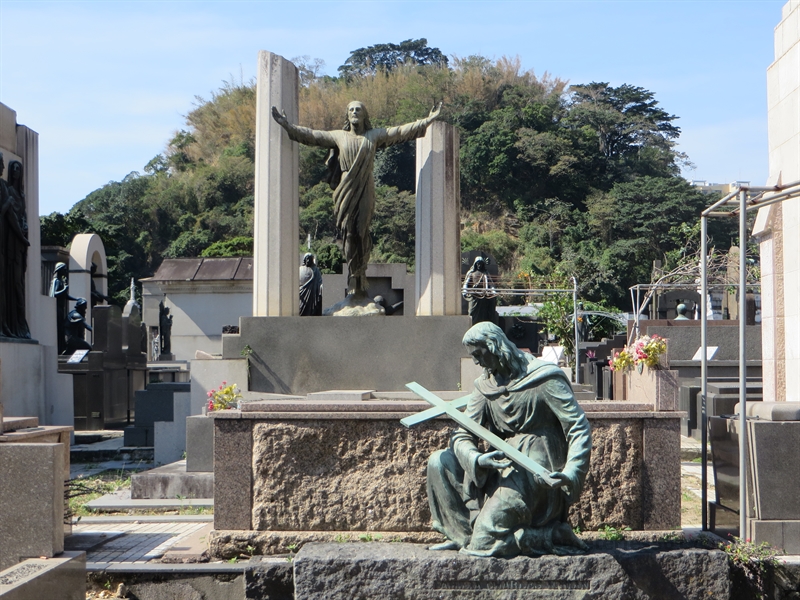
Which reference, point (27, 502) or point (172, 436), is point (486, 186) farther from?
point (27, 502)

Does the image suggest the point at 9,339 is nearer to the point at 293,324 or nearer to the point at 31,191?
the point at 31,191

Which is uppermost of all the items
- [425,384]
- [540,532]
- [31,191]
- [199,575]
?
[31,191]

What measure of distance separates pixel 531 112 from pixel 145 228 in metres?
29.0

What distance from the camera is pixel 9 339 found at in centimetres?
1405

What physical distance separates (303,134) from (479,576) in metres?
5.69

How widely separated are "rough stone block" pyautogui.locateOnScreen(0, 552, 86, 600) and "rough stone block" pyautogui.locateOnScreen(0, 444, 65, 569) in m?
1.08

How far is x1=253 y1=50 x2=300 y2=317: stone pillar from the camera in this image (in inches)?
384

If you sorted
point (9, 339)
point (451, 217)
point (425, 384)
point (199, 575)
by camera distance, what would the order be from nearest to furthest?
point (199, 575), point (425, 384), point (451, 217), point (9, 339)

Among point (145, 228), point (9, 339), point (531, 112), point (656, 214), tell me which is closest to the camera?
point (9, 339)

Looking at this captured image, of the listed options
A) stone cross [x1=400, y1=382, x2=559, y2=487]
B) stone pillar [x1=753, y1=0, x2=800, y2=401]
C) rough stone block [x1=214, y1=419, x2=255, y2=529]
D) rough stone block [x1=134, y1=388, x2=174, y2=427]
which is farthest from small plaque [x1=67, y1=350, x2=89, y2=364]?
stone cross [x1=400, y1=382, x2=559, y2=487]

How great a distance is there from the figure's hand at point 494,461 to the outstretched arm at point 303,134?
523 centimetres

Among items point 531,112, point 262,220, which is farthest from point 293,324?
point 531,112

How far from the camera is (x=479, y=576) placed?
16.9 ft

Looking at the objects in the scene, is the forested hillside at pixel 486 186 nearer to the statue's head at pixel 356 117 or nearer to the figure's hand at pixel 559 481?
the statue's head at pixel 356 117
